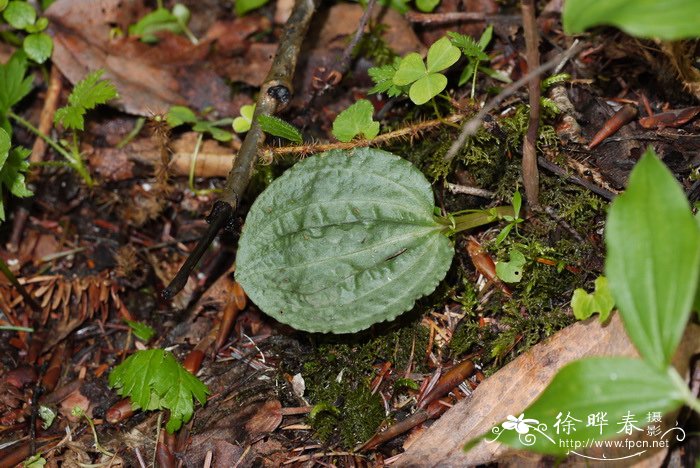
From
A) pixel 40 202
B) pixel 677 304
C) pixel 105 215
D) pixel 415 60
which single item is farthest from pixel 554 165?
pixel 40 202

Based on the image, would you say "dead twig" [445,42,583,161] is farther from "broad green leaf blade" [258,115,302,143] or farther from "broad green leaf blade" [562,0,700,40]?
"broad green leaf blade" [258,115,302,143]

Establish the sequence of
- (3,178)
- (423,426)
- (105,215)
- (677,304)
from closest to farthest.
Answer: (677,304), (423,426), (3,178), (105,215)

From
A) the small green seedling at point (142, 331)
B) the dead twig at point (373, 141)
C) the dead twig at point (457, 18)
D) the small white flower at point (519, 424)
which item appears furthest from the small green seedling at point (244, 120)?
the small white flower at point (519, 424)

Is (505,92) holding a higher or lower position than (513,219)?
higher

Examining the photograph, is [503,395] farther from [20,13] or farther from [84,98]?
[20,13]

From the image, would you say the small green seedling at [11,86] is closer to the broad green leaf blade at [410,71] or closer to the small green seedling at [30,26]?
the small green seedling at [30,26]

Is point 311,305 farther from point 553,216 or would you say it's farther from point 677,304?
point 677,304

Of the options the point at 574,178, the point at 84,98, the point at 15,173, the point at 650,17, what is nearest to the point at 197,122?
the point at 84,98
